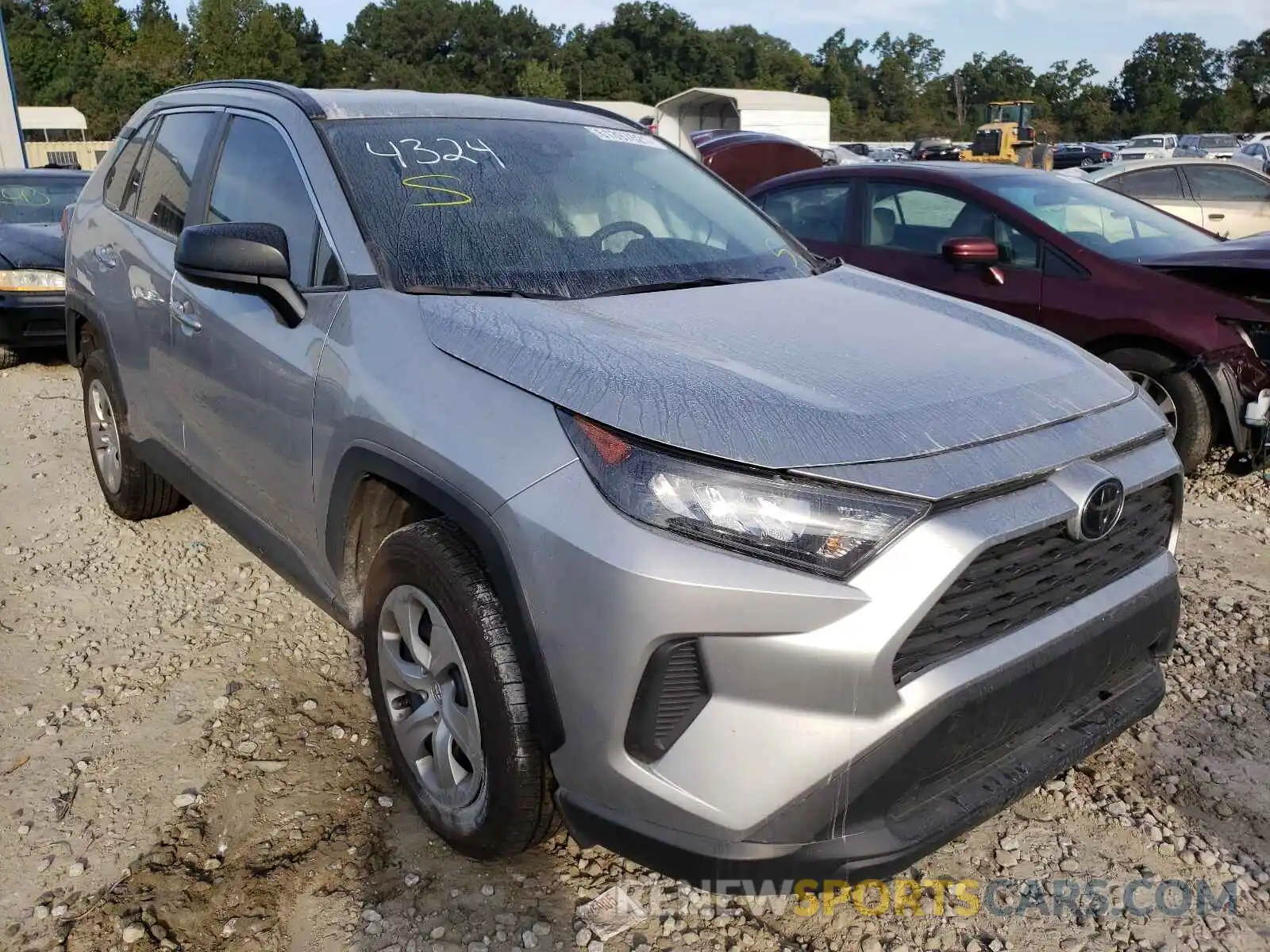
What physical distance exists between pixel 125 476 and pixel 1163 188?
370 inches

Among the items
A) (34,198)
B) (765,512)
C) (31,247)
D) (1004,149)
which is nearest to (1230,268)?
(765,512)

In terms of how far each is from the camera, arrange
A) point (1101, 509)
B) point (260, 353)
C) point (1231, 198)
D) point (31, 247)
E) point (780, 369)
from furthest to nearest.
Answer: point (1231, 198)
point (31, 247)
point (260, 353)
point (780, 369)
point (1101, 509)

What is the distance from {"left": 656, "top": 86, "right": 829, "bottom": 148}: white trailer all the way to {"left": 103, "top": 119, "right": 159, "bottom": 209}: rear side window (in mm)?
16314

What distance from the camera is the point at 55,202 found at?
9.08 m

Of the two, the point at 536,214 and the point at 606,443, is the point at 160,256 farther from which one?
the point at 606,443

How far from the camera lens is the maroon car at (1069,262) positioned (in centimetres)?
475

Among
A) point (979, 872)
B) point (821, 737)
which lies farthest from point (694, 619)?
point (979, 872)

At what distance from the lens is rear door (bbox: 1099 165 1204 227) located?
382 inches

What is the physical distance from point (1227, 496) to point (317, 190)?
4.37 meters

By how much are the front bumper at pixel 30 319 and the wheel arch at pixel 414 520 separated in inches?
246

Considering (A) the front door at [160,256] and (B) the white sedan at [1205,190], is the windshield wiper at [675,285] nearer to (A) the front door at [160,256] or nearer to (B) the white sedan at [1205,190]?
(A) the front door at [160,256]

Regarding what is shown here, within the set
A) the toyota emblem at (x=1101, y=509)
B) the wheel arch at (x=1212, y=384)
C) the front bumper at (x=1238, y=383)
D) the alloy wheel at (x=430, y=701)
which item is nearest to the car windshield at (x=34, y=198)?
the alloy wheel at (x=430, y=701)

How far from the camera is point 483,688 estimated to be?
2.05 m

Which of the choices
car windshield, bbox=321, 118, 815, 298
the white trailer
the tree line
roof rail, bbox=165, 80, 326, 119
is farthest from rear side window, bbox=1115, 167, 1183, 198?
the tree line
